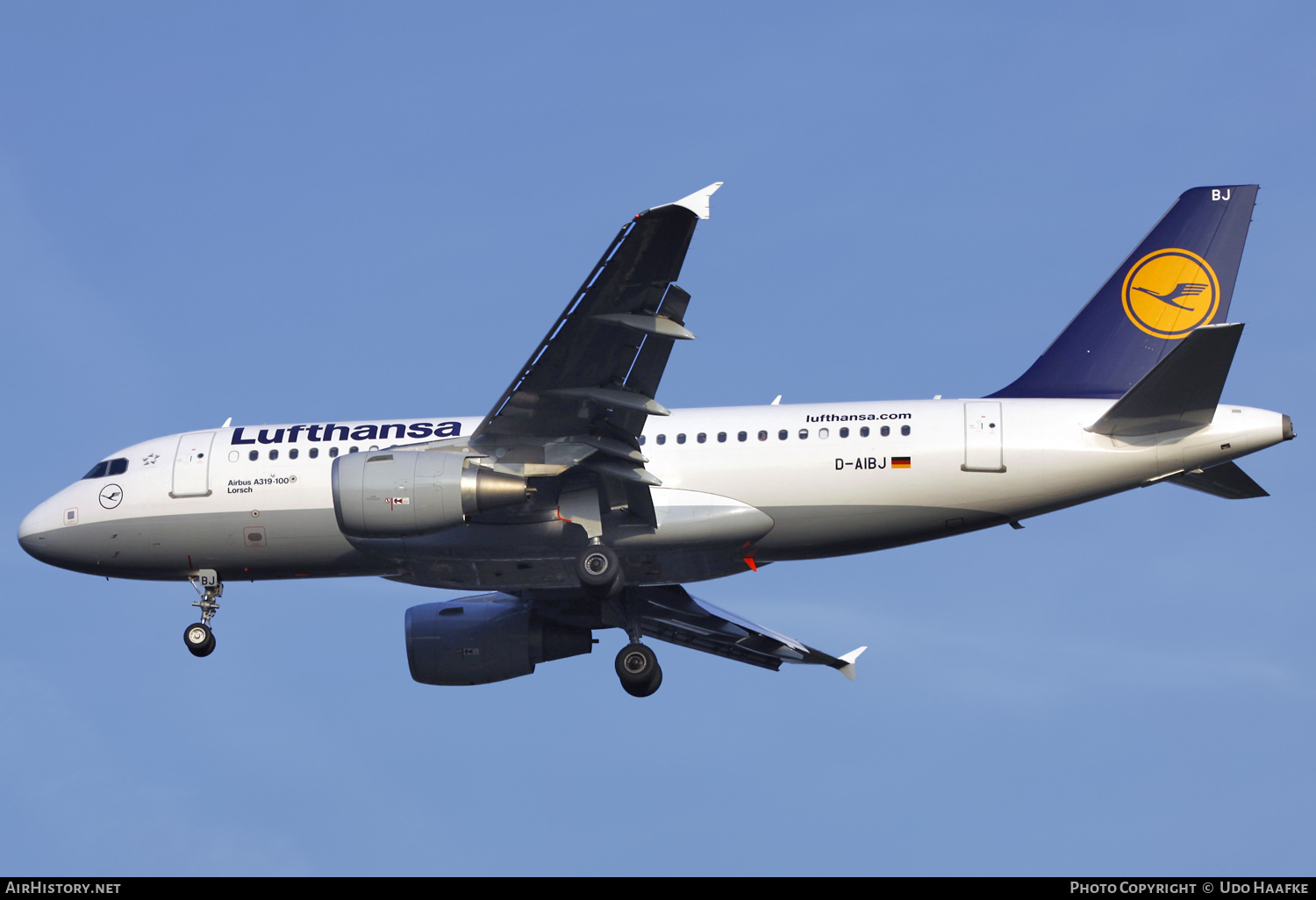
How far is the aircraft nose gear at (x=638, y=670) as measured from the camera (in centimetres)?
2733

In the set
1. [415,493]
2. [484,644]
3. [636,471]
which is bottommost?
[484,644]

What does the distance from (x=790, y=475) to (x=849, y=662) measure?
Answer: 6.55 metres

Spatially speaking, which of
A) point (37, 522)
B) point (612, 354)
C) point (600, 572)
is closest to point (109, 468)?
Answer: point (37, 522)

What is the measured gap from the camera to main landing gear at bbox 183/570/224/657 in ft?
91.1

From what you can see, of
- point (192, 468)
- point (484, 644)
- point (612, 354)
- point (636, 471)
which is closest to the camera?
point (612, 354)

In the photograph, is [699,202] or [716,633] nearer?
[699,202]

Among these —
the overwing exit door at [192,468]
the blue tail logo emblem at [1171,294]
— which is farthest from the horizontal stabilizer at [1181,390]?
the overwing exit door at [192,468]

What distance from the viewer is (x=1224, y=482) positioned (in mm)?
25766

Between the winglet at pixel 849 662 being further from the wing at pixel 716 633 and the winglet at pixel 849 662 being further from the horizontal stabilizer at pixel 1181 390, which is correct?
the horizontal stabilizer at pixel 1181 390

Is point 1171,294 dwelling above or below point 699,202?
above

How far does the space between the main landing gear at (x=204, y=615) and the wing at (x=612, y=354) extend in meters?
6.45

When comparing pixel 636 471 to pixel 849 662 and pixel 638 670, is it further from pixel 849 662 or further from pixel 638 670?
pixel 849 662

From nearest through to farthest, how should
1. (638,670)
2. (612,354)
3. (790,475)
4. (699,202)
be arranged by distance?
1. (699,202)
2. (612,354)
3. (790,475)
4. (638,670)

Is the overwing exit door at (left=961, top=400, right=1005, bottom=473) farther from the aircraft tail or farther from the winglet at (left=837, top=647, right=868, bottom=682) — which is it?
the winglet at (left=837, top=647, right=868, bottom=682)
